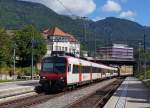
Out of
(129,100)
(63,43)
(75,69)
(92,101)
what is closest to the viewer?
(129,100)

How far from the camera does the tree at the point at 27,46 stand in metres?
Answer: 109

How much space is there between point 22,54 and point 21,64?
2.83 m

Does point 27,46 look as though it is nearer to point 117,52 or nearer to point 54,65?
point 54,65

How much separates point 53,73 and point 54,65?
2.36ft

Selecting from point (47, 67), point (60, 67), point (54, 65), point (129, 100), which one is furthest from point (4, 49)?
point (129, 100)

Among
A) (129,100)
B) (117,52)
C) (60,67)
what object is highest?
(117,52)

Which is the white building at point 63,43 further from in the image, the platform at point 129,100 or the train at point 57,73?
the platform at point 129,100

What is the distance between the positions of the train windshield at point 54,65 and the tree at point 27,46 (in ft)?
235

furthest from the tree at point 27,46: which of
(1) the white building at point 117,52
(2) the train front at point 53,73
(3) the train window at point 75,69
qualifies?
(2) the train front at point 53,73

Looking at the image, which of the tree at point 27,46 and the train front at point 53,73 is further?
the tree at point 27,46

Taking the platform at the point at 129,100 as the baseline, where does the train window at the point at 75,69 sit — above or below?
above

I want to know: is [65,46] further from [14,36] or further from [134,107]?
[134,107]

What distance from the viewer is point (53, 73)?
35.8 meters

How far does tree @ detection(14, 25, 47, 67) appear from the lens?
10931 cm
